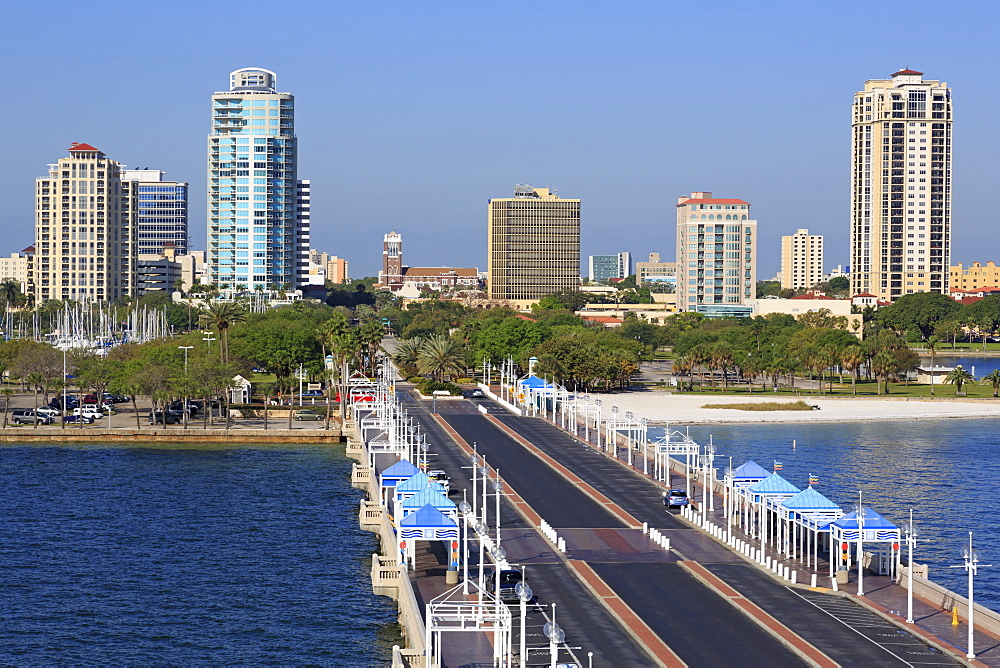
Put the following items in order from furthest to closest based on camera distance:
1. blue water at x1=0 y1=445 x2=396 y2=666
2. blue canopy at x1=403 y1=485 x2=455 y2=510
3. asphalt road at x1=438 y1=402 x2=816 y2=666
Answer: blue canopy at x1=403 y1=485 x2=455 y2=510 < blue water at x1=0 y1=445 x2=396 y2=666 < asphalt road at x1=438 y1=402 x2=816 y2=666

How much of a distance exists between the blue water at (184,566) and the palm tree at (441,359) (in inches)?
2839

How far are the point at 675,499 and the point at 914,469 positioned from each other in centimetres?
3808

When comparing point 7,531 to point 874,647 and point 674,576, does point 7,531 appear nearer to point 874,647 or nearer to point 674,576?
point 674,576

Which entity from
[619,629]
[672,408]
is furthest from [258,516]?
[672,408]

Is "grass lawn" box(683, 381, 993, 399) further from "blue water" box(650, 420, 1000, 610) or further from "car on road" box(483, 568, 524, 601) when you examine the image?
"car on road" box(483, 568, 524, 601)

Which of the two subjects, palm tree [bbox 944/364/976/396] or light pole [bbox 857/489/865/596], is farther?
palm tree [bbox 944/364/976/396]

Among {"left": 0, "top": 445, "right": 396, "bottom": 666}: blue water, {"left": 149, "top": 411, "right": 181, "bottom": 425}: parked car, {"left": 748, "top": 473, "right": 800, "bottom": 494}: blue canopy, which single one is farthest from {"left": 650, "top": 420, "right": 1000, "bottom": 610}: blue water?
{"left": 149, "top": 411, "right": 181, "bottom": 425}: parked car

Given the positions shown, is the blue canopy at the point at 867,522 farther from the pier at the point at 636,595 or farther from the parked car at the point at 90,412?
the parked car at the point at 90,412

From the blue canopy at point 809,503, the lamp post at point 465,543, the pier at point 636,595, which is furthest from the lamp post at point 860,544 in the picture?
the lamp post at point 465,543

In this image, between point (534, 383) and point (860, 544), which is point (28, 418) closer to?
point (534, 383)

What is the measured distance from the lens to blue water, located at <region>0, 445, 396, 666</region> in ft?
189

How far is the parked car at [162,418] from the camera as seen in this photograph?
131 m

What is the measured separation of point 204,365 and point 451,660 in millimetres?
90005

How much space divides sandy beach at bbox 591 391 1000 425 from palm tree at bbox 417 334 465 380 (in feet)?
79.3
